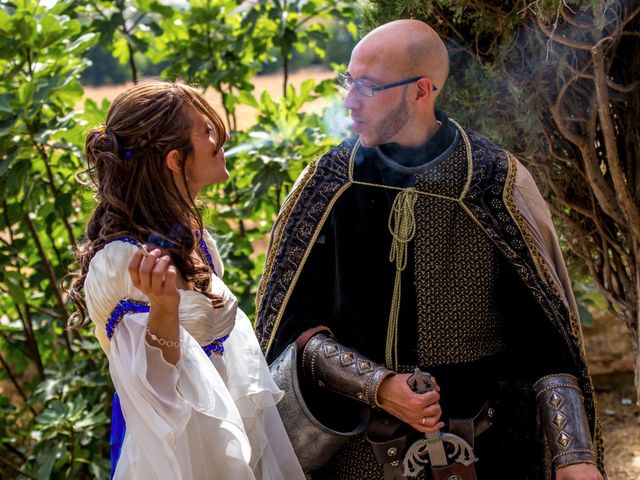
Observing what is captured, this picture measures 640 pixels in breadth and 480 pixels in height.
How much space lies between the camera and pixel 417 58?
119 inches

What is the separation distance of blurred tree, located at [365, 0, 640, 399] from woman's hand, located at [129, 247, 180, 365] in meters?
1.49

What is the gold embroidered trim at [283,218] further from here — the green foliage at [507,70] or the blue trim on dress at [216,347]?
the green foliage at [507,70]

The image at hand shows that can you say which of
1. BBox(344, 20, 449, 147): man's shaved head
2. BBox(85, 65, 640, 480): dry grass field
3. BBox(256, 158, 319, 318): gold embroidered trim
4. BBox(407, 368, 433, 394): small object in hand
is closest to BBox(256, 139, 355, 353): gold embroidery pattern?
BBox(256, 158, 319, 318): gold embroidered trim

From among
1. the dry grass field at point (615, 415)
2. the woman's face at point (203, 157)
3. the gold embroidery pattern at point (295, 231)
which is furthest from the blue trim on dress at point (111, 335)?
the dry grass field at point (615, 415)

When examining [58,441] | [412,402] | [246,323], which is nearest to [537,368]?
[412,402]

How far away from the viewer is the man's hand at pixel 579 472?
276cm

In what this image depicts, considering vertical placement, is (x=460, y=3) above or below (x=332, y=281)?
above

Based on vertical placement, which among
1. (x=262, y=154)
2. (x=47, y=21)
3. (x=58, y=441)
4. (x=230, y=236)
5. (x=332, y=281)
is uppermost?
(x=47, y=21)

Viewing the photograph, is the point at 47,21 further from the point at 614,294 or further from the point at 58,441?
the point at 614,294

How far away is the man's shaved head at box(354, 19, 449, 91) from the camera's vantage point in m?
3.00

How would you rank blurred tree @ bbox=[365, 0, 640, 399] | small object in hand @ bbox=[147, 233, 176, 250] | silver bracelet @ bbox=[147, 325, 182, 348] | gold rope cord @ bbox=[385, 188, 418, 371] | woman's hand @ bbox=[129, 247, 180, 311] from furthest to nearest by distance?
blurred tree @ bbox=[365, 0, 640, 399] → gold rope cord @ bbox=[385, 188, 418, 371] → small object in hand @ bbox=[147, 233, 176, 250] → silver bracelet @ bbox=[147, 325, 182, 348] → woman's hand @ bbox=[129, 247, 180, 311]

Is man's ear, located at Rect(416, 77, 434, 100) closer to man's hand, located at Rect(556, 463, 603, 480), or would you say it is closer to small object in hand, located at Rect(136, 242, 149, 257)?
small object in hand, located at Rect(136, 242, 149, 257)

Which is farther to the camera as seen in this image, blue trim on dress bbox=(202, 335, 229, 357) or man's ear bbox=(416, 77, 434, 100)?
man's ear bbox=(416, 77, 434, 100)

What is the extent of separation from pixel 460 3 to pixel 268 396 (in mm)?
1422
